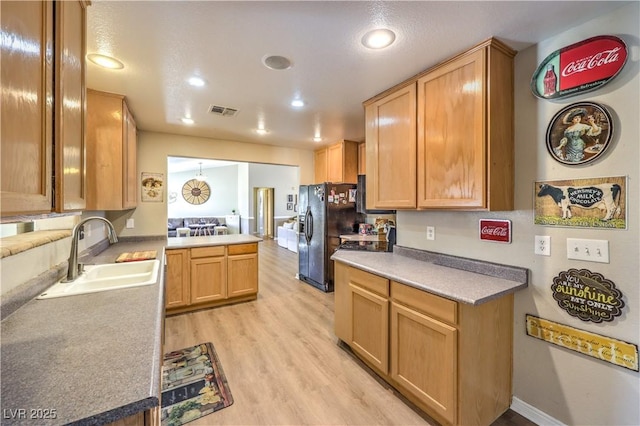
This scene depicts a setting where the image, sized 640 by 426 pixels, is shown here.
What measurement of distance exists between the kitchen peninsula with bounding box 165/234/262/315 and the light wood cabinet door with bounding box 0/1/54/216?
2642 mm

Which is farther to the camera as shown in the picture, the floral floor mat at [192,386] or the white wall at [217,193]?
the white wall at [217,193]

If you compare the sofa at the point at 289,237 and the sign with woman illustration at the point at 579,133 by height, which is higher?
the sign with woman illustration at the point at 579,133

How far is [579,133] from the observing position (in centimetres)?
150

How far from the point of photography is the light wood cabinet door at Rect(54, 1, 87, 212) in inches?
32.7

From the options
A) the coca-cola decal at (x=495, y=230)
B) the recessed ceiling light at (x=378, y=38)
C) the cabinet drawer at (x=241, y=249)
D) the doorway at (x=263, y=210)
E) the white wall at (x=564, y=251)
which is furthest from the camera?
the doorway at (x=263, y=210)

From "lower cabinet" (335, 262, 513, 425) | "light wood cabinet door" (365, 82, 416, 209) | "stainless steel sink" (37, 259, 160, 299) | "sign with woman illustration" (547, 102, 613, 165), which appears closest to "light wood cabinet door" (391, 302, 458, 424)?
"lower cabinet" (335, 262, 513, 425)

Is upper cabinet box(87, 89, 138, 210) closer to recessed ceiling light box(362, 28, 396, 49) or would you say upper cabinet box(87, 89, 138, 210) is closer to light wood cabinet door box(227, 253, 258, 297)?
light wood cabinet door box(227, 253, 258, 297)

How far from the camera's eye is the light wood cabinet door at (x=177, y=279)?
10.3 ft

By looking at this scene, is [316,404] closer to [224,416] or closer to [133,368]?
[224,416]

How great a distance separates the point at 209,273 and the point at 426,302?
2.73m

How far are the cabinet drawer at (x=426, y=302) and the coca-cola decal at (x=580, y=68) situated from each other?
1388 millimetres

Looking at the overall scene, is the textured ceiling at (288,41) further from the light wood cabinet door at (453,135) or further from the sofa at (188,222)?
the sofa at (188,222)

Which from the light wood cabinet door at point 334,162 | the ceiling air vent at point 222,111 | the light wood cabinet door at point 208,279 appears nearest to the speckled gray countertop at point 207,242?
the light wood cabinet door at point 208,279

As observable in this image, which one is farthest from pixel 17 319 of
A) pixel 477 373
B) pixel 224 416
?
pixel 477 373
